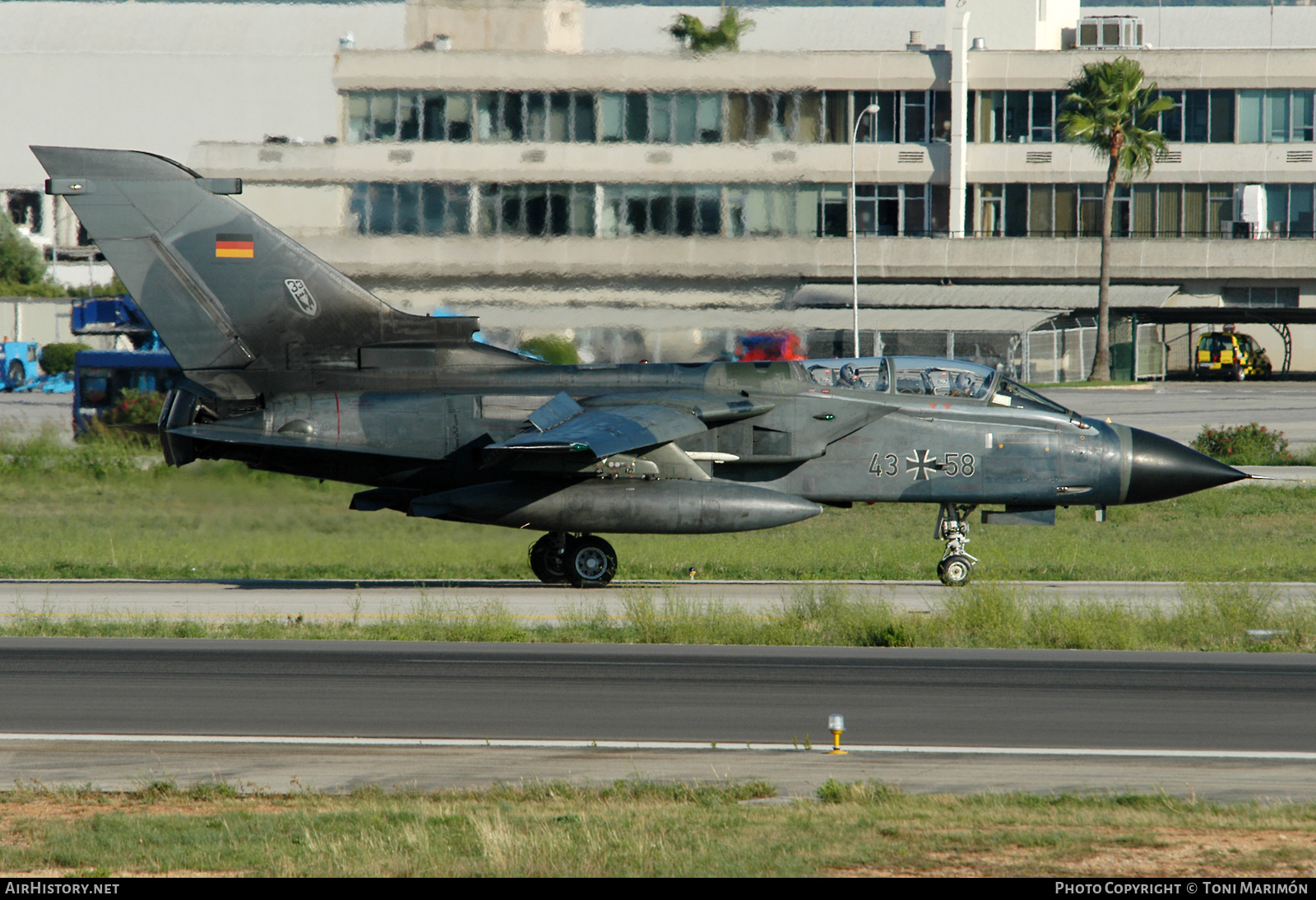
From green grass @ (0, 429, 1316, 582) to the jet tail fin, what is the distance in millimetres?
2718

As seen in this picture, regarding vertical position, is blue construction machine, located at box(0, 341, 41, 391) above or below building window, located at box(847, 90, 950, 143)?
below

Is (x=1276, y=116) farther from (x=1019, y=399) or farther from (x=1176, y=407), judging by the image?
(x=1019, y=399)

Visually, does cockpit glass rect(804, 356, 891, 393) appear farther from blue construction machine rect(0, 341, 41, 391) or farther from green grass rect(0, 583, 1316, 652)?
blue construction machine rect(0, 341, 41, 391)

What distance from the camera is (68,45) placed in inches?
3898

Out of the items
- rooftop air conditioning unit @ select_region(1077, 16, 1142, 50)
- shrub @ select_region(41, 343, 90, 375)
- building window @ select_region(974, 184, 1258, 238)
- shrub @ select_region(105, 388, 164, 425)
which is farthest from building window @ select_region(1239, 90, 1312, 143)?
shrub @ select_region(41, 343, 90, 375)

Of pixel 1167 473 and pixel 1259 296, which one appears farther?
pixel 1259 296

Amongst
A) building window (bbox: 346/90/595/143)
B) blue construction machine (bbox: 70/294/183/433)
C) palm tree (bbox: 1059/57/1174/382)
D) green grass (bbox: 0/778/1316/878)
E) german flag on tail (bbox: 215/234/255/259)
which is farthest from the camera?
palm tree (bbox: 1059/57/1174/382)

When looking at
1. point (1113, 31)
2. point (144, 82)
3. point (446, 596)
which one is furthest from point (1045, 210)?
point (144, 82)

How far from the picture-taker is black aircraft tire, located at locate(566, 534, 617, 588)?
22.3 metres

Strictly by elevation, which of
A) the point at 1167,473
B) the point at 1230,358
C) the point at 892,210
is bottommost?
the point at 1167,473

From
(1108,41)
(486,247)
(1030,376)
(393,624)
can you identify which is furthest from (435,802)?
(1108,41)

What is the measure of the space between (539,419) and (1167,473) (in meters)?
9.54

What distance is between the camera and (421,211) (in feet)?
95.6

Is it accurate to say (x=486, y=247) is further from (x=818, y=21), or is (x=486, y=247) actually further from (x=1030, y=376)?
(x=818, y=21)
